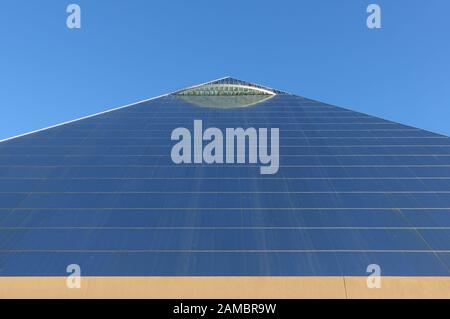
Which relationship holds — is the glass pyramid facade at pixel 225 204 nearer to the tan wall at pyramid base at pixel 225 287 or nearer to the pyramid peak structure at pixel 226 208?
the pyramid peak structure at pixel 226 208

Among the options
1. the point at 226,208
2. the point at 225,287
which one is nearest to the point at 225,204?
the point at 226,208

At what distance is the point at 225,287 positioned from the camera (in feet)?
40.8

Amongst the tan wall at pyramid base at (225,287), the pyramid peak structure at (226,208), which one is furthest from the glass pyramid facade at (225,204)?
the tan wall at pyramid base at (225,287)

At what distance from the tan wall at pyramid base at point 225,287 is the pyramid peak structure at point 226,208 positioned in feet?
0.10

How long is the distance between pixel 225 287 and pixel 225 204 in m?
4.55

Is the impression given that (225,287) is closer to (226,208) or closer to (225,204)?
(226,208)

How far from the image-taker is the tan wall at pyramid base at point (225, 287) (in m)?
12.2

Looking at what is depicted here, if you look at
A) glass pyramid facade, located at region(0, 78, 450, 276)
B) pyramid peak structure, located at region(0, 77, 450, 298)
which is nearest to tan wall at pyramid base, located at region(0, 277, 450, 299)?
pyramid peak structure, located at region(0, 77, 450, 298)

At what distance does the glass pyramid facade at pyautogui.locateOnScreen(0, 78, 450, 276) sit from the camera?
44.3 feet

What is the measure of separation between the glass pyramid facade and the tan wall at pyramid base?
30cm

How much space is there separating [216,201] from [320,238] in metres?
4.09

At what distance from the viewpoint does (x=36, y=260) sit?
1362 cm
